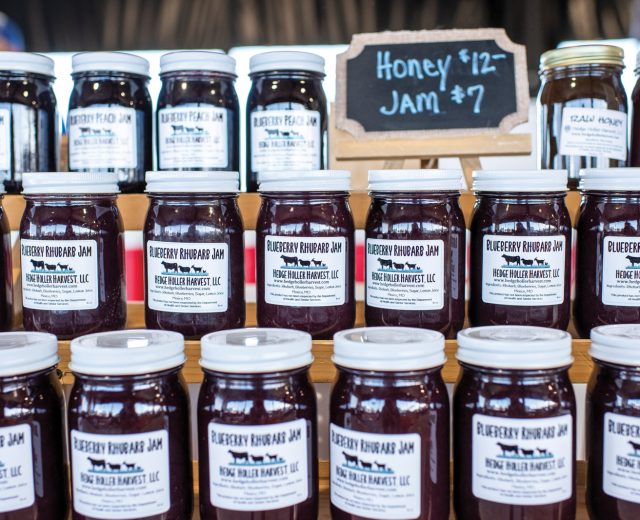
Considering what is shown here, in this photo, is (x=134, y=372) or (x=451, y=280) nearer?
(x=134, y=372)

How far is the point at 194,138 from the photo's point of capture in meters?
1.19

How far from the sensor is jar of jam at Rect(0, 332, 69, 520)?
96 centimetres

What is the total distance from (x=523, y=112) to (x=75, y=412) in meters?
0.87

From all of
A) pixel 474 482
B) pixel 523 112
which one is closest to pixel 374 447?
pixel 474 482

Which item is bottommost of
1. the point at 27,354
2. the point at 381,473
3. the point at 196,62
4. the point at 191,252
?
the point at 381,473

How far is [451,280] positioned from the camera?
1.08 metres

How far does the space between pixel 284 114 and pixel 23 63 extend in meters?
0.42

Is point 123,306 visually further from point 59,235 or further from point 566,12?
point 566,12

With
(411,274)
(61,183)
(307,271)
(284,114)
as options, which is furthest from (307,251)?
(61,183)

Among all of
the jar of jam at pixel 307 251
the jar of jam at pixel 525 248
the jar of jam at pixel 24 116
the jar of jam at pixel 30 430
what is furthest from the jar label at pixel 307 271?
the jar of jam at pixel 24 116

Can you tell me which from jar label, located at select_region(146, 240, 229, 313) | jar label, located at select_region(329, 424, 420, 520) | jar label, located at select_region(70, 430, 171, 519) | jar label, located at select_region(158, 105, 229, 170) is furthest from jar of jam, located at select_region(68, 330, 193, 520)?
jar label, located at select_region(158, 105, 229, 170)

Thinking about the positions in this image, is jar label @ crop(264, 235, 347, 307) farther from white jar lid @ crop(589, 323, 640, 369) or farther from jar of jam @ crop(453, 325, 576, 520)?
white jar lid @ crop(589, 323, 640, 369)

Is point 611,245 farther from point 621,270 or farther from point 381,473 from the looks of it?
point 381,473

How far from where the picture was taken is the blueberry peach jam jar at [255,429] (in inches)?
37.0
